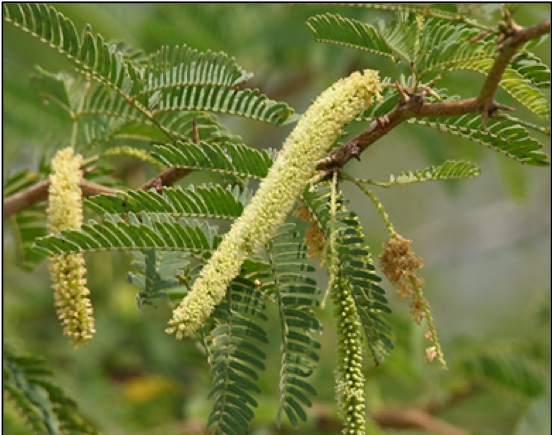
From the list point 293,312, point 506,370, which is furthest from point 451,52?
point 506,370

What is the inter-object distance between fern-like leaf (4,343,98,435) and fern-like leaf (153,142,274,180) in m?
0.67

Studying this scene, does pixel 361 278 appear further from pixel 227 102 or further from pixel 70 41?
pixel 70 41

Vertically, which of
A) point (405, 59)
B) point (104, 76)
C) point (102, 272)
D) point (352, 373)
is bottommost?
point (352, 373)

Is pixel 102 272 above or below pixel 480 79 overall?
below

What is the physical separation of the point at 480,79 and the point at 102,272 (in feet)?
5.88

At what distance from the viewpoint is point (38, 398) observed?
1.67 metres

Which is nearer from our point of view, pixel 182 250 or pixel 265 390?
pixel 182 250

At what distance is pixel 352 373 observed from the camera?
1.09 metres

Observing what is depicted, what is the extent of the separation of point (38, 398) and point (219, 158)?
2.45 feet

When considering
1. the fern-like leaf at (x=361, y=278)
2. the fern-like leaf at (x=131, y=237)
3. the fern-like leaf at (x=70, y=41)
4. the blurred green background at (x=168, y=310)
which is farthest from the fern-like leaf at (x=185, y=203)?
the blurred green background at (x=168, y=310)

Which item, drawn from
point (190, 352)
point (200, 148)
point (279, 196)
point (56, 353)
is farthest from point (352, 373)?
point (56, 353)

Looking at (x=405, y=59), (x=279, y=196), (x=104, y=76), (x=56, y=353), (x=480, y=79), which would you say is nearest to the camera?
(x=279, y=196)

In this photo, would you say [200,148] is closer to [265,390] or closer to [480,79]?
[265,390]

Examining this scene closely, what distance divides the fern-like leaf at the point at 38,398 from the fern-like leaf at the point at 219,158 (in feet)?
2.21
